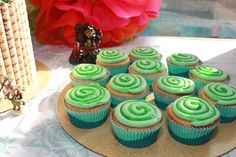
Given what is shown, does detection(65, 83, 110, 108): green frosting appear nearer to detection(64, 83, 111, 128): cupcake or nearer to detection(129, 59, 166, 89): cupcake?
detection(64, 83, 111, 128): cupcake

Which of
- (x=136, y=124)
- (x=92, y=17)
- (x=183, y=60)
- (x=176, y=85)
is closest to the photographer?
(x=136, y=124)

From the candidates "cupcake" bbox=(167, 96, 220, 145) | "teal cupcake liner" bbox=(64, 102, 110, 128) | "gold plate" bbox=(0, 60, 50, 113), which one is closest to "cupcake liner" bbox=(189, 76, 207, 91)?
"cupcake" bbox=(167, 96, 220, 145)

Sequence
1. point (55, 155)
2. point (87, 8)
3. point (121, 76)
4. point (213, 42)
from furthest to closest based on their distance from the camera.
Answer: point (213, 42), point (87, 8), point (121, 76), point (55, 155)

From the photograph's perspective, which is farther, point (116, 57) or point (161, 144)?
point (116, 57)

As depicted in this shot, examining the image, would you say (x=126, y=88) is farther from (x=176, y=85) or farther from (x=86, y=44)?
(x=86, y=44)

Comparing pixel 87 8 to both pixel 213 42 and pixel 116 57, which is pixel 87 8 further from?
pixel 213 42

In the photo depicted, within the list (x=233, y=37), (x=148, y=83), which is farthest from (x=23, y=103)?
(x=233, y=37)

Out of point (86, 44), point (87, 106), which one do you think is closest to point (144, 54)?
point (86, 44)
